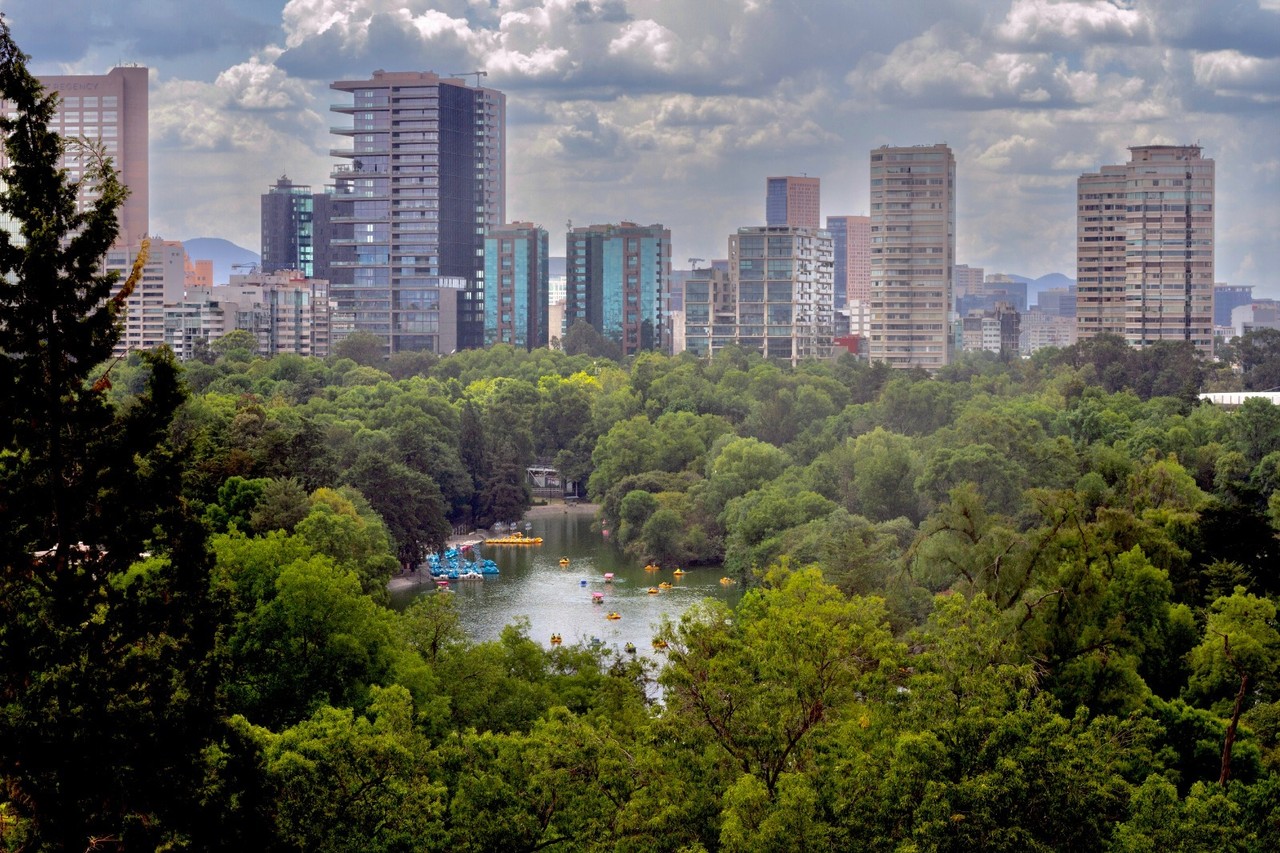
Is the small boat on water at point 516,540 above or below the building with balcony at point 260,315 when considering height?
below

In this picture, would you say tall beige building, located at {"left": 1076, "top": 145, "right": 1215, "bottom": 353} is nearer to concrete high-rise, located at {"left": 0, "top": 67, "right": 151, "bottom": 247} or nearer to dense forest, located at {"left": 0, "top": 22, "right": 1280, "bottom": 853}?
dense forest, located at {"left": 0, "top": 22, "right": 1280, "bottom": 853}

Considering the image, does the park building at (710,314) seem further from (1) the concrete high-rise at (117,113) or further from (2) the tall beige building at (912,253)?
(1) the concrete high-rise at (117,113)

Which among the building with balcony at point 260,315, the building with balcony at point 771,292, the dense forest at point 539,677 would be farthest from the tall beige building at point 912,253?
the dense forest at point 539,677

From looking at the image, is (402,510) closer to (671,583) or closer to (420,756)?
(671,583)

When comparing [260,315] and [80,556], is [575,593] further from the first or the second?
[260,315]

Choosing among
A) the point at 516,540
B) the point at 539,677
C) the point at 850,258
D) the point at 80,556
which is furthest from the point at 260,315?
the point at 850,258

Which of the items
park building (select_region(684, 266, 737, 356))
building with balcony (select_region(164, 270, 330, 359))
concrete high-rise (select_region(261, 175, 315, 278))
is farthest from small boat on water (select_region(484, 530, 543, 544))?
concrete high-rise (select_region(261, 175, 315, 278))
